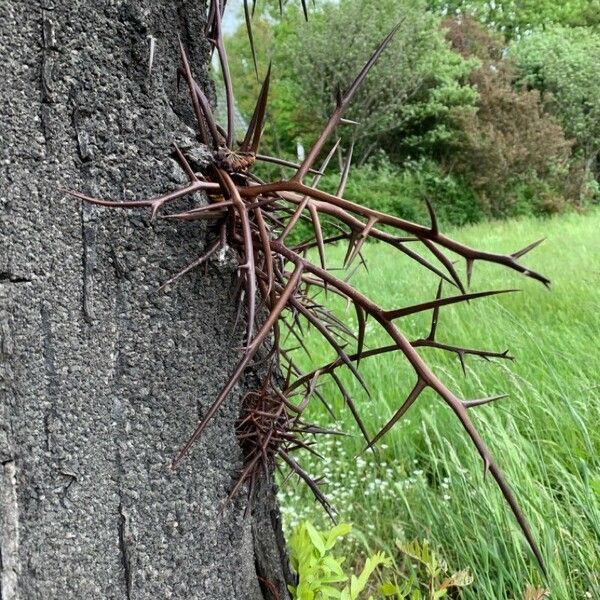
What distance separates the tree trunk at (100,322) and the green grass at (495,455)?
0.44m

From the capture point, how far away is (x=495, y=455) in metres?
1.15

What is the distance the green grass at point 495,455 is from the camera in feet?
3.31

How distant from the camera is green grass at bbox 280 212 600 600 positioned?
101 centimetres

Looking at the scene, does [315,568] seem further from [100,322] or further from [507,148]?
[507,148]

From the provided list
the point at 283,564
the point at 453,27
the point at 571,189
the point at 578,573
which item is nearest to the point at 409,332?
the point at 578,573

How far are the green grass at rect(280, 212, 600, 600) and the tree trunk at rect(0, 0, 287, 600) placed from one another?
44cm

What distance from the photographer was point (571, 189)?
11820 mm

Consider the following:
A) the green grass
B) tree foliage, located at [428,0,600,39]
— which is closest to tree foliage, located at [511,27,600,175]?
tree foliage, located at [428,0,600,39]

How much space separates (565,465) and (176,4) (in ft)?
3.48

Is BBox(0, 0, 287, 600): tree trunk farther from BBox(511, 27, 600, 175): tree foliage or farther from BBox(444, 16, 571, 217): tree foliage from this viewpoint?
BBox(511, 27, 600, 175): tree foliage

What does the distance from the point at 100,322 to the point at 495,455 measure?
79cm

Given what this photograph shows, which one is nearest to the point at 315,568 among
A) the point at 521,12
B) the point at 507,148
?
the point at 507,148

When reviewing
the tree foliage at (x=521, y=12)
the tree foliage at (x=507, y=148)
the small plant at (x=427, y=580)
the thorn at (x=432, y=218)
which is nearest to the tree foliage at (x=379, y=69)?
the tree foliage at (x=507, y=148)

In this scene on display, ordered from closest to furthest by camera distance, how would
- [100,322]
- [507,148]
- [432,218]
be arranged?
[432,218] < [100,322] < [507,148]
